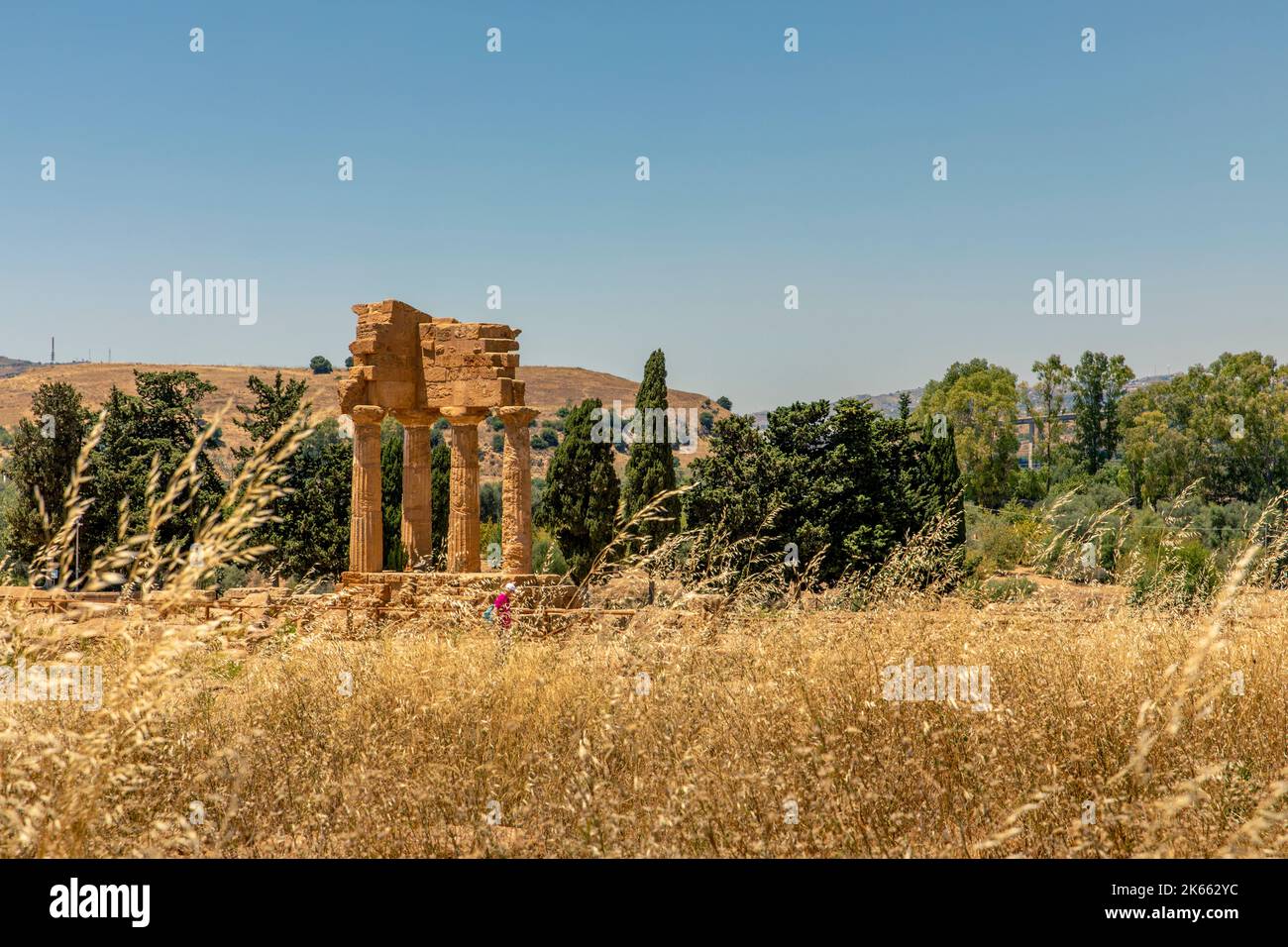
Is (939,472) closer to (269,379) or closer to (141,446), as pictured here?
(141,446)

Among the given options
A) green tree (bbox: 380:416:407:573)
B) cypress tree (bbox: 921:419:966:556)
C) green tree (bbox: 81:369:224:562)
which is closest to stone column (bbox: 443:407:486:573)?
green tree (bbox: 380:416:407:573)

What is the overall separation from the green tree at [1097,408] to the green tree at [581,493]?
4353 cm

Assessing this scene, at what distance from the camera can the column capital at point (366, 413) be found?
1905 cm

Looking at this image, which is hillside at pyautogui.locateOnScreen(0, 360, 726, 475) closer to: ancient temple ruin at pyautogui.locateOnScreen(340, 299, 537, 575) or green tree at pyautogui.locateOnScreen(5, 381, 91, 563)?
green tree at pyautogui.locateOnScreen(5, 381, 91, 563)

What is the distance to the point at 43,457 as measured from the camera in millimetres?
28953

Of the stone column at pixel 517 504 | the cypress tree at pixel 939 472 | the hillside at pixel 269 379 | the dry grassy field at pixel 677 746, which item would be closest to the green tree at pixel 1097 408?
the cypress tree at pixel 939 472

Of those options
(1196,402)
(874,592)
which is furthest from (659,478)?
(1196,402)

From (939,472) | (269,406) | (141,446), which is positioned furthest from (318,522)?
(939,472)

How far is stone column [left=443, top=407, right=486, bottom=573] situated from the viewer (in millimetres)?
19641

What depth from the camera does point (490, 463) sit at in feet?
293

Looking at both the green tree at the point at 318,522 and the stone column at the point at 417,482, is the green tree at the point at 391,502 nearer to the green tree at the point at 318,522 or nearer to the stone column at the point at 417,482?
the green tree at the point at 318,522

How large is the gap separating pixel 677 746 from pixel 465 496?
1649cm

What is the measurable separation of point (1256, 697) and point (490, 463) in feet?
284
